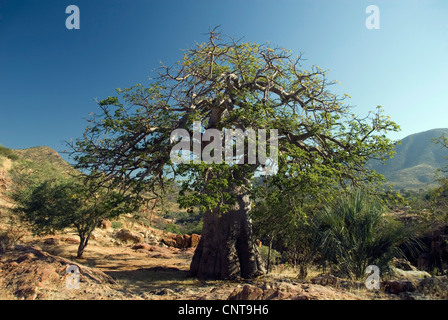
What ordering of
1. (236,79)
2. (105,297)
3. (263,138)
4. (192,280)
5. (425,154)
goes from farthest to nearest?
(425,154)
(236,79)
(192,280)
(263,138)
(105,297)

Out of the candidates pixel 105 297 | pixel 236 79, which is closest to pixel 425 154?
pixel 236 79

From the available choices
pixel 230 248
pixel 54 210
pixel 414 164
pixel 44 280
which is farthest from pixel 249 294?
pixel 414 164

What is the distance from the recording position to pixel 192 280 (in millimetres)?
8305

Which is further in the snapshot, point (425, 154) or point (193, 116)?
point (425, 154)

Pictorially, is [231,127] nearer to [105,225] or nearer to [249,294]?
[249,294]

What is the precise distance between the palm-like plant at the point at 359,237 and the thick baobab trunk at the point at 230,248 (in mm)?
2581

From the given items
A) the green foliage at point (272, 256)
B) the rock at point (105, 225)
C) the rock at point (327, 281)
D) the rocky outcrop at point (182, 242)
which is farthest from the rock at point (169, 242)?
the rock at point (327, 281)

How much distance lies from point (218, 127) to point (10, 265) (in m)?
5.72

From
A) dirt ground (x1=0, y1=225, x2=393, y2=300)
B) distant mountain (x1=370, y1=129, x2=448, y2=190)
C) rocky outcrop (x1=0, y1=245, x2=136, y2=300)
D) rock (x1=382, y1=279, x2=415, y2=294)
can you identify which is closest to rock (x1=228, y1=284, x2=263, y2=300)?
dirt ground (x1=0, y1=225, x2=393, y2=300)

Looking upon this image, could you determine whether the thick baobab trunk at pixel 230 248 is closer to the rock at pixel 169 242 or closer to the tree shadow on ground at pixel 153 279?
the tree shadow on ground at pixel 153 279

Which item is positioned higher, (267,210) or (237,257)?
(267,210)

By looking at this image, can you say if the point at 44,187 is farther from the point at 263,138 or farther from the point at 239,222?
the point at 263,138

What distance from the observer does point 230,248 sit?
841 cm

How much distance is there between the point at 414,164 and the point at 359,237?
233ft
